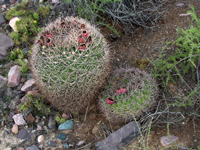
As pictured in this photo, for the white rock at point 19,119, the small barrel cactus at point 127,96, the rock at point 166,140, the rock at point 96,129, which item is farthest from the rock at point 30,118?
the rock at point 166,140

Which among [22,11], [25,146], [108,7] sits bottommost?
[25,146]

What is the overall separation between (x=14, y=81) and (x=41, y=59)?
1228 mm

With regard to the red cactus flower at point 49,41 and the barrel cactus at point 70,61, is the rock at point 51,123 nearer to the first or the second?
the barrel cactus at point 70,61

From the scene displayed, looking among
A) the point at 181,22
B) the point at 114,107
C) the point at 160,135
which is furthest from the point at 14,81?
the point at 181,22

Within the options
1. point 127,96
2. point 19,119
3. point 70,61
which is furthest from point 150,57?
point 19,119

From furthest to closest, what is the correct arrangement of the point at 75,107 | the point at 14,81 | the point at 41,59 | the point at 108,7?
the point at 108,7 → the point at 14,81 → the point at 75,107 → the point at 41,59

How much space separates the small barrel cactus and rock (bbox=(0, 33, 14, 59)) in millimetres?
2108

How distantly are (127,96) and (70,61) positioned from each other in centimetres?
85

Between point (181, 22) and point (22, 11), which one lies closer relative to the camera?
point (181, 22)

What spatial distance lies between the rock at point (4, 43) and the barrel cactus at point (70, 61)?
1522 millimetres

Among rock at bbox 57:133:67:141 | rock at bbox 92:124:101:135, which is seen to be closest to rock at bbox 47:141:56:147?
rock at bbox 57:133:67:141

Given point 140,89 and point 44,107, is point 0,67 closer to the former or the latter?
point 44,107

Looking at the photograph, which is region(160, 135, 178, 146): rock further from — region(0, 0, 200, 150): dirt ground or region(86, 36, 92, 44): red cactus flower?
region(86, 36, 92, 44): red cactus flower

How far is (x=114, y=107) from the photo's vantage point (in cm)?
246
